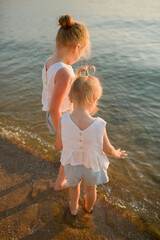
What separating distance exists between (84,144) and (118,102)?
3.75 m

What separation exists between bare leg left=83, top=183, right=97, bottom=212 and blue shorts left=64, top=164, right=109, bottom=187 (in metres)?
0.12

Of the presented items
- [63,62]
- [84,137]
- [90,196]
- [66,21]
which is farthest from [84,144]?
[66,21]

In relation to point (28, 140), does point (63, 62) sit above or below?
above

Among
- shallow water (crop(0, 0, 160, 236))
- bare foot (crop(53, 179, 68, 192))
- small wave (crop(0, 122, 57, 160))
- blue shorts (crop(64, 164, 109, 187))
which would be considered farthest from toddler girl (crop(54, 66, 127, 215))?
small wave (crop(0, 122, 57, 160))

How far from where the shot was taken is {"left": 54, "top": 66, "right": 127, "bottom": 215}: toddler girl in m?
2.00

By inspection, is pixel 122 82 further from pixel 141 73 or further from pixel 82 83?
pixel 82 83

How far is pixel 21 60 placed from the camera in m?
8.53

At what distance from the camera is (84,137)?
80.3 inches

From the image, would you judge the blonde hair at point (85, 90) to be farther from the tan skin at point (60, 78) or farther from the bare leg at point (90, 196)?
the bare leg at point (90, 196)

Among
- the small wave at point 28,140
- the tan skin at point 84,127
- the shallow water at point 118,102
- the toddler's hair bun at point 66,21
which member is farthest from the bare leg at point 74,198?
the toddler's hair bun at point 66,21

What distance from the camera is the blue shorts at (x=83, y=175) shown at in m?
2.22

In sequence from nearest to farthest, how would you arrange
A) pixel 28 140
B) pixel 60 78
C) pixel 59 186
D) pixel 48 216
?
pixel 60 78, pixel 48 216, pixel 59 186, pixel 28 140

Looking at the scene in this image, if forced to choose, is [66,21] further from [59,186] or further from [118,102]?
[118,102]

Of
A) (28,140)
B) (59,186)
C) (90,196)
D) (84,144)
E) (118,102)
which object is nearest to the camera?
(84,144)
